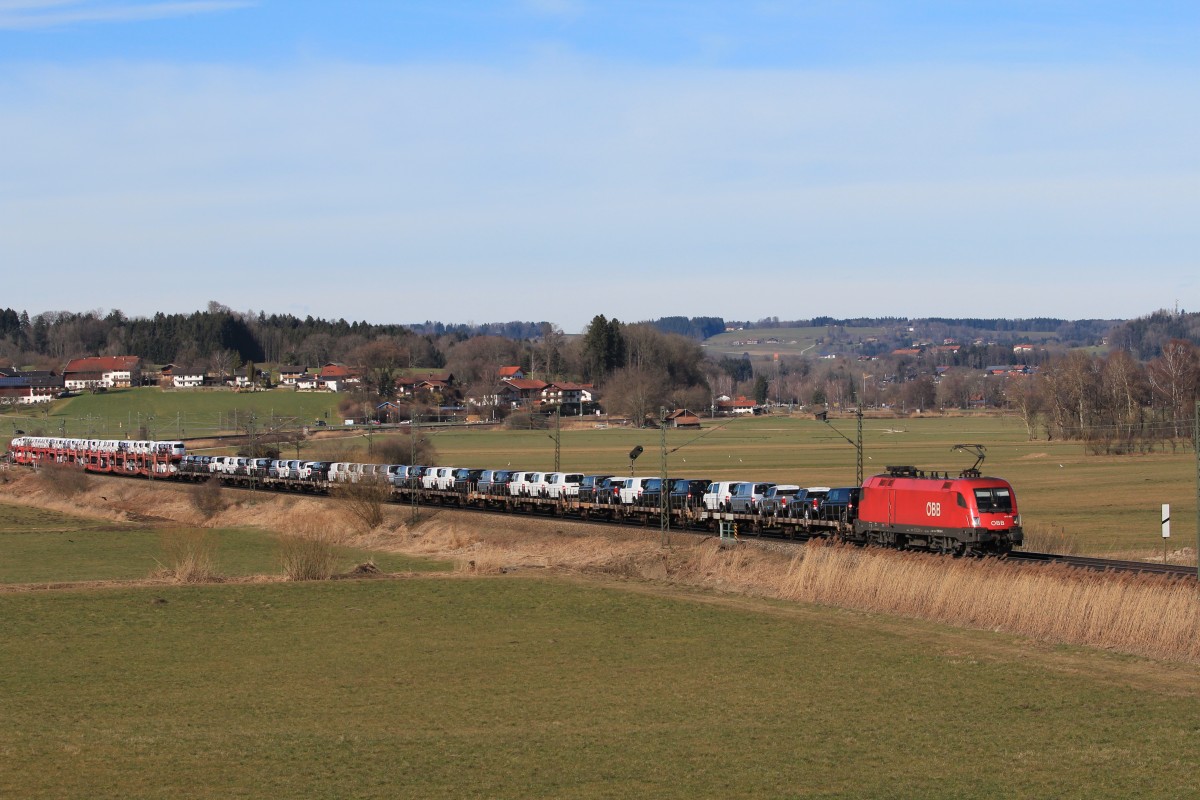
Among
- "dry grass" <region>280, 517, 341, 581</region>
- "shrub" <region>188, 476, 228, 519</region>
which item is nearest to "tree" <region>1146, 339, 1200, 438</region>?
"shrub" <region>188, 476, 228, 519</region>

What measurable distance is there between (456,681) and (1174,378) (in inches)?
5508

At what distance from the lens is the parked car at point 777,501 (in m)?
63.6

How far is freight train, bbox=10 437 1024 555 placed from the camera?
49.0 meters

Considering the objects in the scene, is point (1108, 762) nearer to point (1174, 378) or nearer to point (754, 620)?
point (754, 620)

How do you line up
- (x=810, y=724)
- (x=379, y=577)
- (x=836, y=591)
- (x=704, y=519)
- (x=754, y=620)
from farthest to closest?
(x=704, y=519) → (x=379, y=577) → (x=836, y=591) → (x=754, y=620) → (x=810, y=724)

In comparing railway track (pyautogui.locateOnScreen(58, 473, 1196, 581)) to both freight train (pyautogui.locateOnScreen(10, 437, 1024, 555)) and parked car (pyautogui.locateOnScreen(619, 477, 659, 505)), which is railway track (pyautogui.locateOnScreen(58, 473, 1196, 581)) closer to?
freight train (pyautogui.locateOnScreen(10, 437, 1024, 555))

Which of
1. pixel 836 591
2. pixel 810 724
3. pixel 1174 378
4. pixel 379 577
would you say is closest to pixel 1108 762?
pixel 810 724

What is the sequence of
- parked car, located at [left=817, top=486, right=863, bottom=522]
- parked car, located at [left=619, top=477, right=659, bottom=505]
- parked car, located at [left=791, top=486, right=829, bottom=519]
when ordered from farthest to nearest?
parked car, located at [left=619, top=477, right=659, bottom=505]
parked car, located at [left=791, top=486, right=829, bottom=519]
parked car, located at [left=817, top=486, right=863, bottom=522]

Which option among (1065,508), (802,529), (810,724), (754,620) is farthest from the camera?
(1065,508)

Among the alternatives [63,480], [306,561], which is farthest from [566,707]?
[63,480]

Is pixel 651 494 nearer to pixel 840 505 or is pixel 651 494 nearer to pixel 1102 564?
pixel 840 505

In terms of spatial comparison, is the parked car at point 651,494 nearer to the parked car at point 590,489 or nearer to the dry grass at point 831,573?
the parked car at point 590,489

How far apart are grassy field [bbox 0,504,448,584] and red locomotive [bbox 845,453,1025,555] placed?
22.9m

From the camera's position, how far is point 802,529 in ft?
204
